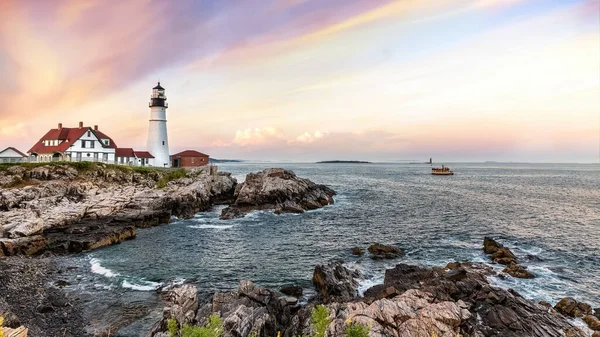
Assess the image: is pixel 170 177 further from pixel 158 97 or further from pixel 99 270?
pixel 99 270

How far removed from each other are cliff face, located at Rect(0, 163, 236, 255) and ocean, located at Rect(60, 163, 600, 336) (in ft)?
9.70

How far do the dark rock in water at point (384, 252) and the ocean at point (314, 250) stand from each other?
80 cm

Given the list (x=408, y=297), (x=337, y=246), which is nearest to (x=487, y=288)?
(x=408, y=297)

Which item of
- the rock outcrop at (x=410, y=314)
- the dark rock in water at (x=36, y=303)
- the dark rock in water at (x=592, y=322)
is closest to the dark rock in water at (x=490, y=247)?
→ the rock outcrop at (x=410, y=314)

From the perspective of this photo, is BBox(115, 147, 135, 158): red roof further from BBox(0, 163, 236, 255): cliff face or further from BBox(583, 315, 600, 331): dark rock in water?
BBox(583, 315, 600, 331): dark rock in water

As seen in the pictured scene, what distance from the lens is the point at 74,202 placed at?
40.8 meters

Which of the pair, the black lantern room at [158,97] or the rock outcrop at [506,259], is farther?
the black lantern room at [158,97]

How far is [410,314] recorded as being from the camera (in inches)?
587

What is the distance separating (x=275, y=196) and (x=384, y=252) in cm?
2631

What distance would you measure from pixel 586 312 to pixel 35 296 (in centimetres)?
3178

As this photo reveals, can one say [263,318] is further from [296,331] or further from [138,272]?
[138,272]

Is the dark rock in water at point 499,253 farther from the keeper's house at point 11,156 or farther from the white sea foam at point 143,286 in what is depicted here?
the keeper's house at point 11,156

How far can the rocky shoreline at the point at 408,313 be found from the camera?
1421cm

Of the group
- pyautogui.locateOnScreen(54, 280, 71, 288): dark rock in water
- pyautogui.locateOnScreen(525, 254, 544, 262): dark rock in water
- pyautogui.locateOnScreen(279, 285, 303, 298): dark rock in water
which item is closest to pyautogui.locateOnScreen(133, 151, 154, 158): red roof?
pyautogui.locateOnScreen(54, 280, 71, 288): dark rock in water
